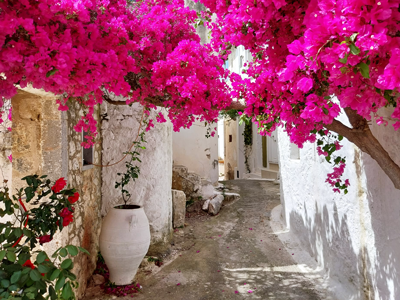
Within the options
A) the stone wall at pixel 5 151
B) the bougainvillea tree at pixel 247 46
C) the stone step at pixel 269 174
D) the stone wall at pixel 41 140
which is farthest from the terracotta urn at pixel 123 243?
the stone step at pixel 269 174

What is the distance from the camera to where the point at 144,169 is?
4613 millimetres

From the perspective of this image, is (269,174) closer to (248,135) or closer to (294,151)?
(248,135)

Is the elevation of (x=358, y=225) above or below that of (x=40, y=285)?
below

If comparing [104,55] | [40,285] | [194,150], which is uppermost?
[194,150]

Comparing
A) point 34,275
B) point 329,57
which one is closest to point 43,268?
point 34,275

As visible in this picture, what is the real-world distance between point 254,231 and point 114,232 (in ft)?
10.1

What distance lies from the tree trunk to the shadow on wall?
1096 mm

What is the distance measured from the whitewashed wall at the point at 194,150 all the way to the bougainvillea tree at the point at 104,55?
5.98m

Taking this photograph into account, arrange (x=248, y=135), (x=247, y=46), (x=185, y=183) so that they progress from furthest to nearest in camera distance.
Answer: (x=248, y=135) → (x=185, y=183) → (x=247, y=46)

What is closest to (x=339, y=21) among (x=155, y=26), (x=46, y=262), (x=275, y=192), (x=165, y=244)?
(x=46, y=262)

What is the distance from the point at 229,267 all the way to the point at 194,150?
498 centimetres

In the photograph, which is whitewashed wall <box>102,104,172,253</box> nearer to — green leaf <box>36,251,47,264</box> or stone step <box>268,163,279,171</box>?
green leaf <box>36,251,47,264</box>

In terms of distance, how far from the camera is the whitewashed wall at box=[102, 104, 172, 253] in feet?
14.2

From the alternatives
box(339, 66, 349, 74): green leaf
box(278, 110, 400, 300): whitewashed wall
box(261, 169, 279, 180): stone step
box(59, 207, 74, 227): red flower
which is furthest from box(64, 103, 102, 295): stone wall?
box(261, 169, 279, 180): stone step
